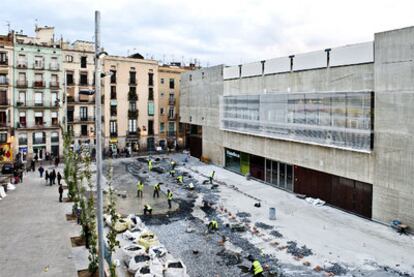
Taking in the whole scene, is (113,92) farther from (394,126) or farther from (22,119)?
(394,126)

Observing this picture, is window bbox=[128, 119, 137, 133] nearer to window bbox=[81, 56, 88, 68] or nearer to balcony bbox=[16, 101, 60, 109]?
window bbox=[81, 56, 88, 68]

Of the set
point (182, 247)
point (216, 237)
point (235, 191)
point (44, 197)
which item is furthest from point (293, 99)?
point (44, 197)

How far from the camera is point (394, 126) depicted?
70.0 ft

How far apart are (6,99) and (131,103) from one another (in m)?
17.0

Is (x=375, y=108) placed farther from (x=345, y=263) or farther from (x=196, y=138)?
(x=196, y=138)

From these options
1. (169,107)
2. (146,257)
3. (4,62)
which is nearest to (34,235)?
(146,257)

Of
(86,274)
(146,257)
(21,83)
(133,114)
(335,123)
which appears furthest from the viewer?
(133,114)

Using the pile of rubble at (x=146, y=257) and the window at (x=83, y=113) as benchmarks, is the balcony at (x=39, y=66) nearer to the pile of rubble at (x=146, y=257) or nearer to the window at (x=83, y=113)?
the window at (x=83, y=113)

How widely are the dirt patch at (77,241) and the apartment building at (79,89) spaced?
34.6m

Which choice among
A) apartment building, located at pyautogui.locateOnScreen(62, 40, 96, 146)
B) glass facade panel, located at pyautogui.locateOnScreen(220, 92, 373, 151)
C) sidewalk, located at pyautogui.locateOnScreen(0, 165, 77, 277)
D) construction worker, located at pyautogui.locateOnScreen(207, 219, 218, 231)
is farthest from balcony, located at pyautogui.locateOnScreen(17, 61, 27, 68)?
construction worker, located at pyautogui.locateOnScreen(207, 219, 218, 231)

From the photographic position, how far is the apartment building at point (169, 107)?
194 ft

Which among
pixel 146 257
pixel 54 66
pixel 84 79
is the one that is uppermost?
pixel 54 66

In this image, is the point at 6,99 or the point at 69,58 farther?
the point at 69,58

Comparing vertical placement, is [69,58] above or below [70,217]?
above
